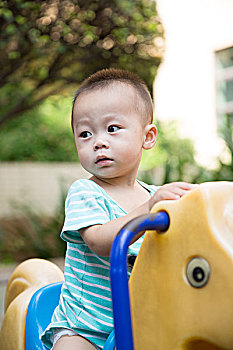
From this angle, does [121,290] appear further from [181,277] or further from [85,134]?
[85,134]

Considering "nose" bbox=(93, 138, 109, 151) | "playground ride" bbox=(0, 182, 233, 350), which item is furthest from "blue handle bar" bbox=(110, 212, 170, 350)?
"nose" bbox=(93, 138, 109, 151)

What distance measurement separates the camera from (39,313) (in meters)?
1.50

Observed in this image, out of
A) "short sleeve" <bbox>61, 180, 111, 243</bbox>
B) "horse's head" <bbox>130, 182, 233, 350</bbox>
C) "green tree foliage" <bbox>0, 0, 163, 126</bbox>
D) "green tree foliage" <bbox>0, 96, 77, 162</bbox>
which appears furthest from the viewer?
"green tree foliage" <bbox>0, 96, 77, 162</bbox>

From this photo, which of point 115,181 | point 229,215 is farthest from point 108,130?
point 229,215

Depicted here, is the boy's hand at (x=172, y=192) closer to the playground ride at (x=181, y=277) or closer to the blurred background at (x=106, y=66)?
the playground ride at (x=181, y=277)

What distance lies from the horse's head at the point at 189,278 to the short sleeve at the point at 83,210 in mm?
219

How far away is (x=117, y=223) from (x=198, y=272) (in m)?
0.26

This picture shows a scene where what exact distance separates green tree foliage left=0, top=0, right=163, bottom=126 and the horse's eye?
3.93 meters

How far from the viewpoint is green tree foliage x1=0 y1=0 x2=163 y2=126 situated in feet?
15.9

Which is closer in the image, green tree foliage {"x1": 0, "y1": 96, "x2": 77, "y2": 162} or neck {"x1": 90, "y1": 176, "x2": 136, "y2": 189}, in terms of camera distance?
neck {"x1": 90, "y1": 176, "x2": 136, "y2": 189}

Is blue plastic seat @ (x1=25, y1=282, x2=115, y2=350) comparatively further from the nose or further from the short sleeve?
the nose

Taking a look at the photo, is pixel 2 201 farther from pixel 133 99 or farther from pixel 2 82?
pixel 133 99

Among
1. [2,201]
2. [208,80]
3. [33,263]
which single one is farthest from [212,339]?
[2,201]

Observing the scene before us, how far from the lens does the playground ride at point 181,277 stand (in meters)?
0.79
